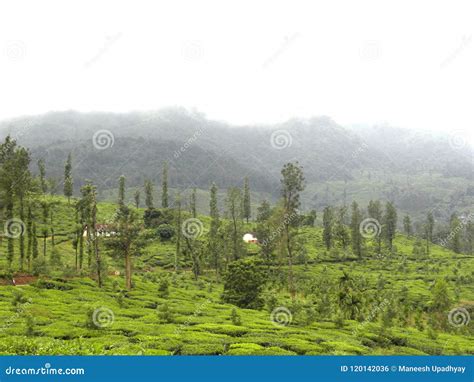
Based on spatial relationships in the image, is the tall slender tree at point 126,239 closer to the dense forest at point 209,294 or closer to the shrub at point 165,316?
the dense forest at point 209,294

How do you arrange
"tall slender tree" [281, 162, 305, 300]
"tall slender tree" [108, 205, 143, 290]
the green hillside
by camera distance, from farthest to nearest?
"tall slender tree" [281, 162, 305, 300] < "tall slender tree" [108, 205, 143, 290] < the green hillside

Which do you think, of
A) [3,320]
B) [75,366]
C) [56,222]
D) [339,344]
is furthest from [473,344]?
[56,222]

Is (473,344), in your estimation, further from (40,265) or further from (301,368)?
(40,265)

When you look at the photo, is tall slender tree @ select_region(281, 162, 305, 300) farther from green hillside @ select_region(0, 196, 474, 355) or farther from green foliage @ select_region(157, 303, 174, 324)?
green foliage @ select_region(157, 303, 174, 324)

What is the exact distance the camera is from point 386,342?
42.0 m

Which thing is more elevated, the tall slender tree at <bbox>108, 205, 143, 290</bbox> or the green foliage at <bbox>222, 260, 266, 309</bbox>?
the tall slender tree at <bbox>108, 205, 143, 290</bbox>

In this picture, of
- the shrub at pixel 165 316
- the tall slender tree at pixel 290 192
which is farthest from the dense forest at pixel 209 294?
the tall slender tree at pixel 290 192

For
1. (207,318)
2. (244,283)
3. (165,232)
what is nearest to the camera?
(207,318)

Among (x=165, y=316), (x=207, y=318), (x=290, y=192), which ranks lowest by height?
(x=207, y=318)

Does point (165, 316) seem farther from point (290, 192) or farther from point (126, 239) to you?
point (290, 192)

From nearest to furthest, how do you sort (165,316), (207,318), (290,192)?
1. (165,316)
2. (207,318)
3. (290,192)

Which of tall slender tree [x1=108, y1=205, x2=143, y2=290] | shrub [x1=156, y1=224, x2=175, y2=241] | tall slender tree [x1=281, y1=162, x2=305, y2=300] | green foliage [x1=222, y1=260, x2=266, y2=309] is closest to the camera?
green foliage [x1=222, y1=260, x2=266, y2=309]

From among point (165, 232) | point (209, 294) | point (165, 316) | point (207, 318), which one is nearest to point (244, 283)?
point (209, 294)

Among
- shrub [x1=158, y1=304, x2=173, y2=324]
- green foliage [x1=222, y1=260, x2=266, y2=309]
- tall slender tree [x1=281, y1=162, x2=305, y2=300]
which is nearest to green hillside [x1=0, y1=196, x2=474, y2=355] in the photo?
shrub [x1=158, y1=304, x2=173, y2=324]
